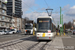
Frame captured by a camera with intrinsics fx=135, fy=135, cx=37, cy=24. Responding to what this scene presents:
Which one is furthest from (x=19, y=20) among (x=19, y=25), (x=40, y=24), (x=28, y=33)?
(x=40, y=24)

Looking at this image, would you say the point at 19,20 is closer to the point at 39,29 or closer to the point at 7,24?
the point at 7,24

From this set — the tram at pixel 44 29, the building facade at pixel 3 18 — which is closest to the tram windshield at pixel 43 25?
the tram at pixel 44 29

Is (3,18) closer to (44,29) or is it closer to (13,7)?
(44,29)

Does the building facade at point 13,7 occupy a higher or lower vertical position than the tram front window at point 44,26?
higher

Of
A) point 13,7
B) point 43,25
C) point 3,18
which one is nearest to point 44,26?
point 43,25

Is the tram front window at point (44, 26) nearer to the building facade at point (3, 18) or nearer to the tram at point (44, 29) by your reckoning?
the tram at point (44, 29)

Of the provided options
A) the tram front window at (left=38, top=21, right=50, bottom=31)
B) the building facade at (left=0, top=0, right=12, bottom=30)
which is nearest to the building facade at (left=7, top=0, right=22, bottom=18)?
the building facade at (left=0, top=0, right=12, bottom=30)

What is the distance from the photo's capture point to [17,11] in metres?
135

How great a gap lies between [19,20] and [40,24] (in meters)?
78.6

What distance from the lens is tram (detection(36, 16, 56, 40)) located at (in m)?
16.9

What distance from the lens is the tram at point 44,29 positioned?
1686 centimetres

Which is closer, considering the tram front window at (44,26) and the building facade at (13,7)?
the tram front window at (44,26)

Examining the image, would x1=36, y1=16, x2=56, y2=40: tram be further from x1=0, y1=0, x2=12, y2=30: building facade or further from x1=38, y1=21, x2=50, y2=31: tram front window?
x1=0, y1=0, x2=12, y2=30: building facade

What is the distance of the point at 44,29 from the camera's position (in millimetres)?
17156
